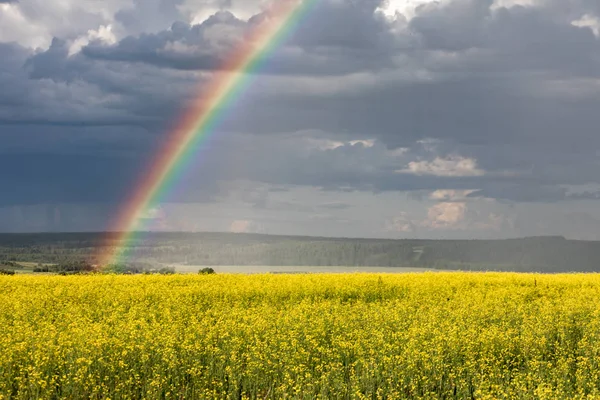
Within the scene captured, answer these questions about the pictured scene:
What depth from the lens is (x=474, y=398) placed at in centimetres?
1773

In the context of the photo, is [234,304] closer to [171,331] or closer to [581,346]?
[171,331]

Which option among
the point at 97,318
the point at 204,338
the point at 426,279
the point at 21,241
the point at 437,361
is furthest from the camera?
the point at 21,241

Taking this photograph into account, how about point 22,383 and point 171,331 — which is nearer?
point 22,383

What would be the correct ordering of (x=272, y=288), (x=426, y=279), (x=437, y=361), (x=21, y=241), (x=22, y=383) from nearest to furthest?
1. (x=22, y=383)
2. (x=437, y=361)
3. (x=272, y=288)
4. (x=426, y=279)
5. (x=21, y=241)

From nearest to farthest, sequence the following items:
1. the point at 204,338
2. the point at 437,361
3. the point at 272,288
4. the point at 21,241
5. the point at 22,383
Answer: the point at 22,383
the point at 437,361
the point at 204,338
the point at 272,288
the point at 21,241

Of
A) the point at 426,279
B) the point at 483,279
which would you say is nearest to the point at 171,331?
the point at 426,279

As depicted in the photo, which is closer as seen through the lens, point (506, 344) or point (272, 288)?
point (506, 344)

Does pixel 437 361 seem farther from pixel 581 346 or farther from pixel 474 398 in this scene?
pixel 581 346

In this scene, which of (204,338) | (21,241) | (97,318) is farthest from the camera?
(21,241)

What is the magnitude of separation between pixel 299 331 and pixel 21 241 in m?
163

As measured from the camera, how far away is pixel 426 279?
40.8 metres

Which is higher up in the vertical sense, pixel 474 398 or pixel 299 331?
pixel 299 331

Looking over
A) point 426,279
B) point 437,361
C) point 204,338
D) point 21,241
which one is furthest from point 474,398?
point 21,241

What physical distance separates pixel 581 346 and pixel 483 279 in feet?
68.9
